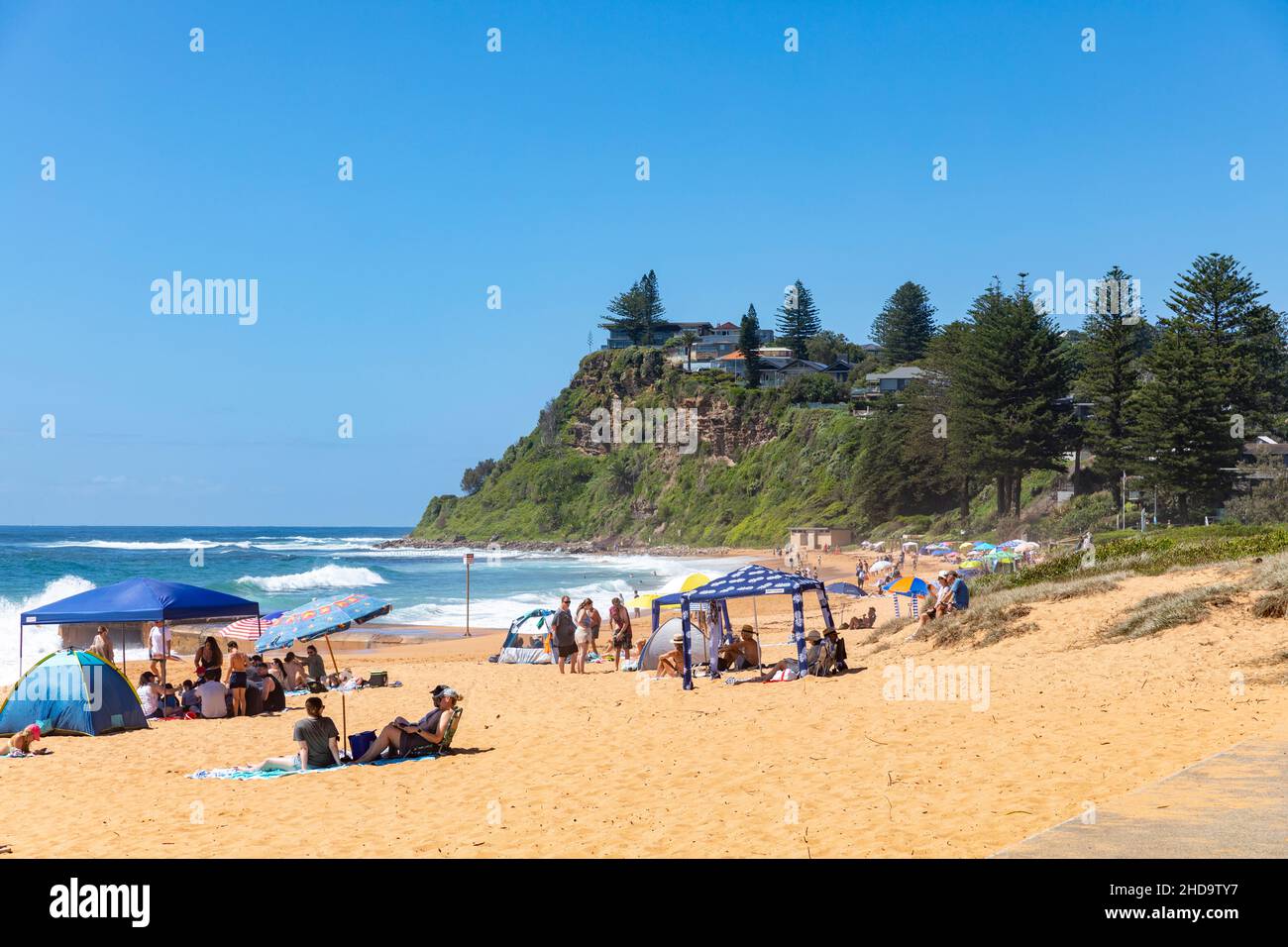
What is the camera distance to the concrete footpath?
225 inches

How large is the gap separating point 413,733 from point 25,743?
4.32 m

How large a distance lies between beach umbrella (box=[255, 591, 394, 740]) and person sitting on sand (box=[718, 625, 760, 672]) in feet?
15.6

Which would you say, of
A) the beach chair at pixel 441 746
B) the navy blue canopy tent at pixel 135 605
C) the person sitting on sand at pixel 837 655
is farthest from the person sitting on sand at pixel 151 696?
the person sitting on sand at pixel 837 655

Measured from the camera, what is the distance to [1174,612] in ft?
47.2

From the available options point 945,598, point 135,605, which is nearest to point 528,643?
point 945,598

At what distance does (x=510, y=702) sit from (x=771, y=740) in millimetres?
5399

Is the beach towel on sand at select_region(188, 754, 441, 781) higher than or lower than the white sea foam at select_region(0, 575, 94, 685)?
higher

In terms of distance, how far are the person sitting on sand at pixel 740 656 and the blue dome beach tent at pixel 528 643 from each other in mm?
5324

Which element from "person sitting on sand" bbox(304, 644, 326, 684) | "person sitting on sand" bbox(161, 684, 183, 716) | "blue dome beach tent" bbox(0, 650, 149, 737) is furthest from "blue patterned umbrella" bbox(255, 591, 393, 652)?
"blue dome beach tent" bbox(0, 650, 149, 737)

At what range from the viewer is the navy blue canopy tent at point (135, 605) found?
1470 cm

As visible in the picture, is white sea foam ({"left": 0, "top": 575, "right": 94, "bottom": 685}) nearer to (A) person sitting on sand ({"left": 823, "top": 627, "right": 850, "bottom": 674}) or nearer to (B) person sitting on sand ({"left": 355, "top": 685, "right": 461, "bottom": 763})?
(B) person sitting on sand ({"left": 355, "top": 685, "right": 461, "bottom": 763})

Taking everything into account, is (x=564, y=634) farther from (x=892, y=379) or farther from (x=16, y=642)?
(x=892, y=379)
